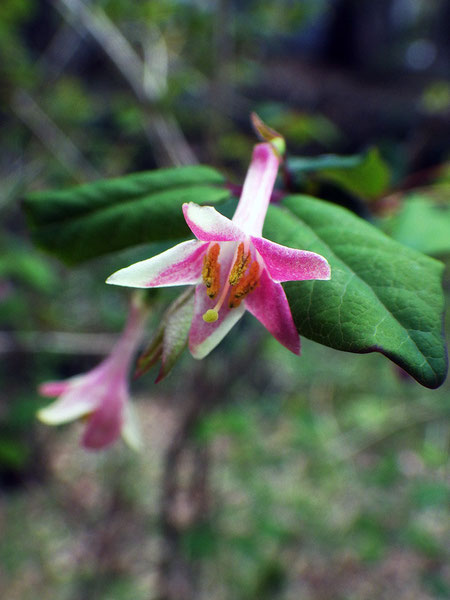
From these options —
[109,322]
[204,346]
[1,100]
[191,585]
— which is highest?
[1,100]

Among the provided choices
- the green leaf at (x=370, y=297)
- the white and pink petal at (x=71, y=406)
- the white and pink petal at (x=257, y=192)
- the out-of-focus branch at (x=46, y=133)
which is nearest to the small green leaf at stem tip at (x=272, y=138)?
the white and pink petal at (x=257, y=192)

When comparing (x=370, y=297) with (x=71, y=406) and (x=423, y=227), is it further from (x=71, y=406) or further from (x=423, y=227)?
(x=71, y=406)

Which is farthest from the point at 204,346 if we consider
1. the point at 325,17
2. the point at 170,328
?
the point at 325,17

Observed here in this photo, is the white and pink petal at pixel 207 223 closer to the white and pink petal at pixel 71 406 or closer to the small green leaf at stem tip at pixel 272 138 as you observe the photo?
the small green leaf at stem tip at pixel 272 138

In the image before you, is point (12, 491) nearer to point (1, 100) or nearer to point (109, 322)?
point (109, 322)

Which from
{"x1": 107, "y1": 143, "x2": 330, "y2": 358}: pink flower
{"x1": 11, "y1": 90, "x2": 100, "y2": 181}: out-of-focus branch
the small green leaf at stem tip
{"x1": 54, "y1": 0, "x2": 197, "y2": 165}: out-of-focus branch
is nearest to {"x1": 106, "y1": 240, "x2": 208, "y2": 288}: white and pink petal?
{"x1": 107, "y1": 143, "x2": 330, "y2": 358}: pink flower
